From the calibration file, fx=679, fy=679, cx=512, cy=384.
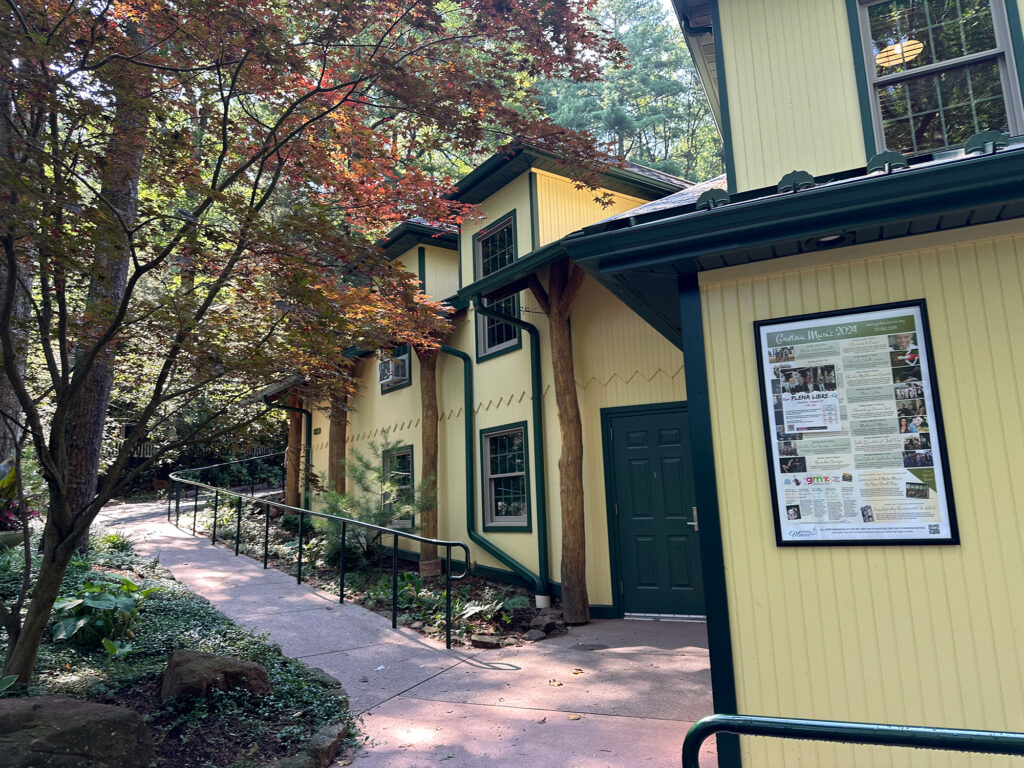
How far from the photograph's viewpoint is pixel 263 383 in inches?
196

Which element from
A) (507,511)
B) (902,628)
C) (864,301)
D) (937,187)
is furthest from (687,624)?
(937,187)

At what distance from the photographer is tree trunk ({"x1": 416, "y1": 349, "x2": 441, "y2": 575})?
34.5ft

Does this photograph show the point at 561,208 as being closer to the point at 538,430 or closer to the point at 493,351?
the point at 493,351

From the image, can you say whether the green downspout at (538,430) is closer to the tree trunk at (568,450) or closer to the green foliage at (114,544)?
the tree trunk at (568,450)

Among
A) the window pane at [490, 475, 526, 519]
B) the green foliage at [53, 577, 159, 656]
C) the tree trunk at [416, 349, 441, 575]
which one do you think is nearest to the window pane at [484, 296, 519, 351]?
the tree trunk at [416, 349, 441, 575]

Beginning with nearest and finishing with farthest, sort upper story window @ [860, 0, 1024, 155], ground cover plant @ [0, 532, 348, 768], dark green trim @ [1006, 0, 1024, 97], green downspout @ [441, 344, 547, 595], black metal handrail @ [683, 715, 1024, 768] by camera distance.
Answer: black metal handrail @ [683, 715, 1024, 768] → ground cover plant @ [0, 532, 348, 768] → dark green trim @ [1006, 0, 1024, 97] → upper story window @ [860, 0, 1024, 155] → green downspout @ [441, 344, 547, 595]

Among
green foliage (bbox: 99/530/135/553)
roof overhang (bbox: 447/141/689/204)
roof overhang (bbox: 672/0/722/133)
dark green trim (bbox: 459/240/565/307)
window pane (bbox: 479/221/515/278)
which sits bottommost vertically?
green foliage (bbox: 99/530/135/553)

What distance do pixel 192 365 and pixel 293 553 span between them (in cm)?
735

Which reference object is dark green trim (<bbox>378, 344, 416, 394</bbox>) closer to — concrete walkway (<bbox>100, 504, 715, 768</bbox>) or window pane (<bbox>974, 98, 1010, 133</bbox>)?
concrete walkway (<bbox>100, 504, 715, 768</bbox>)

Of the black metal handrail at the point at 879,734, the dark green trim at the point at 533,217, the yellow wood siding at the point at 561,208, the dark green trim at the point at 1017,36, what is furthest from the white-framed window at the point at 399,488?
the black metal handrail at the point at 879,734

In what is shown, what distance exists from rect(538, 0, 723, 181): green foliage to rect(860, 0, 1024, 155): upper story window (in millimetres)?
22288

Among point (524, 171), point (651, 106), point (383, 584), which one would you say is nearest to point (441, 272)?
point (524, 171)

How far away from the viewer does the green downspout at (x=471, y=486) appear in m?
9.09

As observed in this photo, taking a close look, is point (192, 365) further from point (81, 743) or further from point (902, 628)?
point (902, 628)
